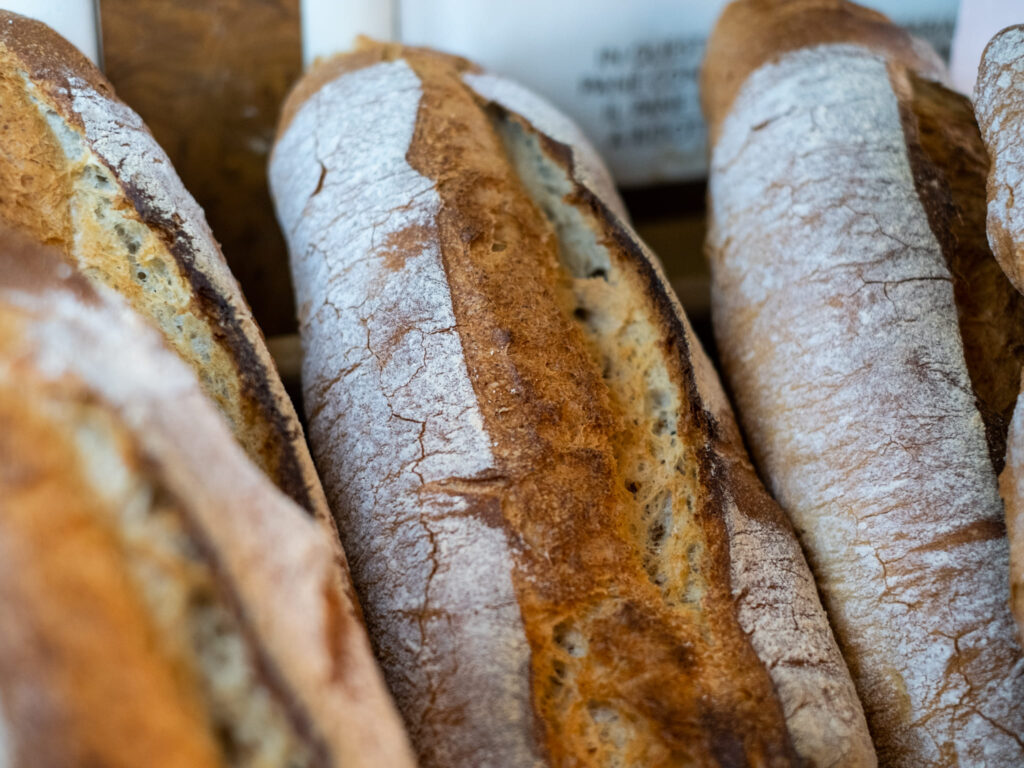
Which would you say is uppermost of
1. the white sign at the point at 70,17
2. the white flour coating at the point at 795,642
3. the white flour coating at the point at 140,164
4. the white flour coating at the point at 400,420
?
the white sign at the point at 70,17

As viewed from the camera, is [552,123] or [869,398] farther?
[552,123]

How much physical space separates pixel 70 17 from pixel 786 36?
110 centimetres

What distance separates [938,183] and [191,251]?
1.01m

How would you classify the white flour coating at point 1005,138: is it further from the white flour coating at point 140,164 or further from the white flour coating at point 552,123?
the white flour coating at point 140,164

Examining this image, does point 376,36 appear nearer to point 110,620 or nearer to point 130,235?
point 130,235

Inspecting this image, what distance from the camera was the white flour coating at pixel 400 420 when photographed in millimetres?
860

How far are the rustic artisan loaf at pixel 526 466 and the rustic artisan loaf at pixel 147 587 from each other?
19 cm

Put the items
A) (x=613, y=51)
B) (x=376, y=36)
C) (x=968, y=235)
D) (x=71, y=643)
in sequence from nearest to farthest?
(x=71, y=643)
(x=968, y=235)
(x=376, y=36)
(x=613, y=51)

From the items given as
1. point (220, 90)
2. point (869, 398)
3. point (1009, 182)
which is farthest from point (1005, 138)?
point (220, 90)

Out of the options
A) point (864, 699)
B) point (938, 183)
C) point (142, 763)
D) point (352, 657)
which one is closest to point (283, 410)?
point (352, 657)

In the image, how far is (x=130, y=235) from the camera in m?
1.01

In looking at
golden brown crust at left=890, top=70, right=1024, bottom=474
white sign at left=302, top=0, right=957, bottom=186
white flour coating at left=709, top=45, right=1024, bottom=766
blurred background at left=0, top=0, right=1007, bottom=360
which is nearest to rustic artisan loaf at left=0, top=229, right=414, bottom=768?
white flour coating at left=709, top=45, right=1024, bottom=766

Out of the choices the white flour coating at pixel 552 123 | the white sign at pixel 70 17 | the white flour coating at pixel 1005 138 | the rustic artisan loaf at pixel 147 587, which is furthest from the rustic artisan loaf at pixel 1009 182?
the white sign at pixel 70 17

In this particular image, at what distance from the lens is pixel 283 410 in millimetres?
974
